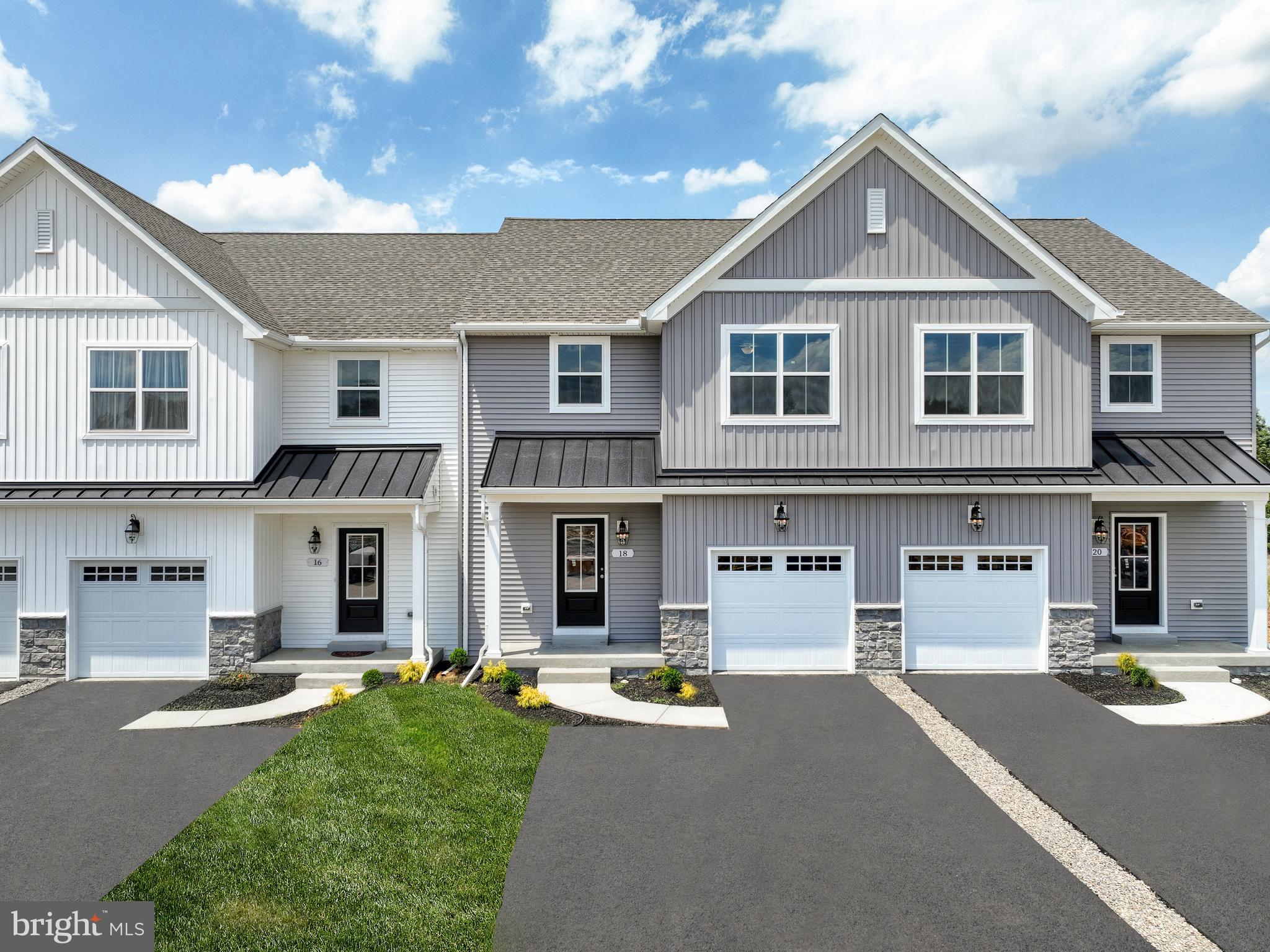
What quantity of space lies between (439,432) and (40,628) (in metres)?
7.32

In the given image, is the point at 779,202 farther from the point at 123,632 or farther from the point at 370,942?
the point at 123,632

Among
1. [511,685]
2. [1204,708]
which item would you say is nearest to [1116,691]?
[1204,708]

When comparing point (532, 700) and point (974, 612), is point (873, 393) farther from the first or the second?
point (532, 700)

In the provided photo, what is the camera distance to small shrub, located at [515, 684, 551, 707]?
9945 millimetres

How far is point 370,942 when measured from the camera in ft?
15.7

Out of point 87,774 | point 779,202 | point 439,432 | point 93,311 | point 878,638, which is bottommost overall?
point 87,774

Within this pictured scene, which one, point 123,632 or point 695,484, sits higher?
point 695,484

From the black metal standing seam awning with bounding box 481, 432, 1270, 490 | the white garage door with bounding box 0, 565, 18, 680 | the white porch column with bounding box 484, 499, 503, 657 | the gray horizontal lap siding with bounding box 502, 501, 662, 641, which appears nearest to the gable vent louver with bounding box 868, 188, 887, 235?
the black metal standing seam awning with bounding box 481, 432, 1270, 490

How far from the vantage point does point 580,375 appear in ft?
42.0

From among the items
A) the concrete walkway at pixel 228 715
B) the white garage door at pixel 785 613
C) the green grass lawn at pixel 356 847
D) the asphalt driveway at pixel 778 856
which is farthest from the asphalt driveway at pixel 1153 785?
the concrete walkway at pixel 228 715

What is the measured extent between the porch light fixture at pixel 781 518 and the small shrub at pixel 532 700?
459cm

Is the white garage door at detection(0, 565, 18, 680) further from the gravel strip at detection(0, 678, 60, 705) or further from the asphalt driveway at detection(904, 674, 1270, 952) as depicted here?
the asphalt driveway at detection(904, 674, 1270, 952)

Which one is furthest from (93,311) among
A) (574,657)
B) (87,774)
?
(574,657)

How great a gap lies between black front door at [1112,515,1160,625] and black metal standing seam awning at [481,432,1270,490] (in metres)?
1.52
